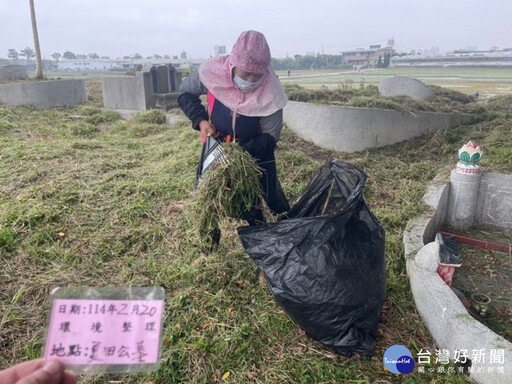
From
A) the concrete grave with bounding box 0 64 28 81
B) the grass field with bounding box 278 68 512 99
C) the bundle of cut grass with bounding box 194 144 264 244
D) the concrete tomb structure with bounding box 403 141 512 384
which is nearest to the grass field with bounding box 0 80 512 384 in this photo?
the concrete tomb structure with bounding box 403 141 512 384

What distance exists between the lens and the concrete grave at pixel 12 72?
12.7 m

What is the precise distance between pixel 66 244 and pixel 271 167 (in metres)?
1.68

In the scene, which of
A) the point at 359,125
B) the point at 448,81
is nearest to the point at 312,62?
the point at 448,81

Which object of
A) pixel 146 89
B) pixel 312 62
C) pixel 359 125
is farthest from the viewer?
pixel 312 62

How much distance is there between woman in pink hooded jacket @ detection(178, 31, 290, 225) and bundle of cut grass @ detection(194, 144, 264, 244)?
0.33ft

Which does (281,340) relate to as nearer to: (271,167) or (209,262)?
(209,262)

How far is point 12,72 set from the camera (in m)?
12.9

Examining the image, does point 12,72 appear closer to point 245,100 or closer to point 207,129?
point 207,129

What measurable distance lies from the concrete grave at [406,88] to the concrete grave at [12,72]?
10.9 meters

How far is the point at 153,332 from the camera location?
3.18 ft

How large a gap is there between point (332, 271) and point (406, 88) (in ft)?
24.1

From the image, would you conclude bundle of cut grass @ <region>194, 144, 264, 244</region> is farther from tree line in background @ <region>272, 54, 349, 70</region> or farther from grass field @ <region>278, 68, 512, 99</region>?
tree line in background @ <region>272, 54, 349, 70</region>

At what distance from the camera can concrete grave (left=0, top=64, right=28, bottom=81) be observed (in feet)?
41.7

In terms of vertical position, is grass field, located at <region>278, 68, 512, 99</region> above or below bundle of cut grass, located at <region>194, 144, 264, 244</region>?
above
